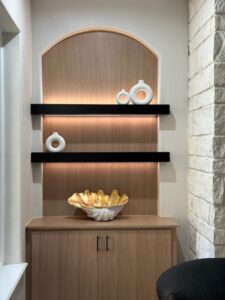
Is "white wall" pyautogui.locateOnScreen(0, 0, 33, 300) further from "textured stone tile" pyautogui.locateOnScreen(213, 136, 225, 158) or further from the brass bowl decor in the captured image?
"textured stone tile" pyautogui.locateOnScreen(213, 136, 225, 158)

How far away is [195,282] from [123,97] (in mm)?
1525

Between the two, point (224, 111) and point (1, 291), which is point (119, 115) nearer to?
point (224, 111)

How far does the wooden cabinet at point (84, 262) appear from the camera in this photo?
2.54 metres

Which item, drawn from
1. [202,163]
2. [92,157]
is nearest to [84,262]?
[92,157]

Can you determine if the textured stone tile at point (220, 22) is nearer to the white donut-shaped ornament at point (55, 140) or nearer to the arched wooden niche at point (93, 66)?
the arched wooden niche at point (93, 66)

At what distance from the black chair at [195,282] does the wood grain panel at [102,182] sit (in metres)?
1.10

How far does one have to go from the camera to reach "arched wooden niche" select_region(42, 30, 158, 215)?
2.87 metres

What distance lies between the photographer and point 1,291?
76.5 inches

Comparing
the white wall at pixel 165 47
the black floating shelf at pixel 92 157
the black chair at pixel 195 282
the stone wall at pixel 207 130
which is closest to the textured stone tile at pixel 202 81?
the stone wall at pixel 207 130

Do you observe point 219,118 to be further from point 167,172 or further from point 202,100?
point 167,172

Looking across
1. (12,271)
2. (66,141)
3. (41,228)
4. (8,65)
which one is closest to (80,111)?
(66,141)

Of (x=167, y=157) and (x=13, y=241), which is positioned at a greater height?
(x=167, y=157)

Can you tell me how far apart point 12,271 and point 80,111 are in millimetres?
1201

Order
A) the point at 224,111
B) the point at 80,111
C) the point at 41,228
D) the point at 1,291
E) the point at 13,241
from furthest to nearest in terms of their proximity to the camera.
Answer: the point at 80,111
the point at 41,228
the point at 13,241
the point at 224,111
the point at 1,291
